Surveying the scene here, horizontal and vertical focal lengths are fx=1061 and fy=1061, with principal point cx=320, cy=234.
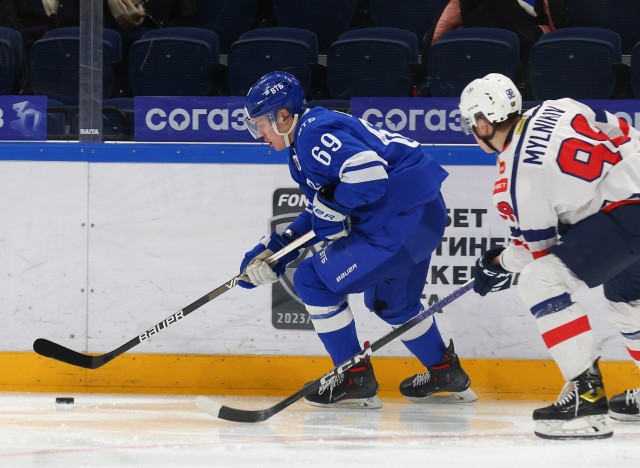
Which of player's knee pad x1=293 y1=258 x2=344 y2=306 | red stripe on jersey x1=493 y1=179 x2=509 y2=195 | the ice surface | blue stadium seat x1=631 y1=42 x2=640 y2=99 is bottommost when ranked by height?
the ice surface

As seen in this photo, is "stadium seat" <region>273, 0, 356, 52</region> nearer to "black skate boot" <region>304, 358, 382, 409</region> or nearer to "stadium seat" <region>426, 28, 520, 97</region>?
"stadium seat" <region>426, 28, 520, 97</region>

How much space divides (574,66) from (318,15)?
1210 mm

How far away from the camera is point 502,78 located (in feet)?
10.7

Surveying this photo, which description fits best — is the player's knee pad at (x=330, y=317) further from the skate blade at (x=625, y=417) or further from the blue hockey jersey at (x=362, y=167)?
the skate blade at (x=625, y=417)

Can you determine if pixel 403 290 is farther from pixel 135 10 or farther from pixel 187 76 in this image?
pixel 135 10

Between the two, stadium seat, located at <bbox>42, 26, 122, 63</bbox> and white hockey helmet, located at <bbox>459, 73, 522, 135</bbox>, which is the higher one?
stadium seat, located at <bbox>42, 26, 122, 63</bbox>

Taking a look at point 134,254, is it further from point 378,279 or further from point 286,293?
point 378,279

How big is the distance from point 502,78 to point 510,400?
1.34 metres

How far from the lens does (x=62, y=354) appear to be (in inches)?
156

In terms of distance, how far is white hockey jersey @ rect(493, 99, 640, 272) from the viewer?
309cm

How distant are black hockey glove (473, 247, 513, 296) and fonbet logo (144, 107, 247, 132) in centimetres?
115

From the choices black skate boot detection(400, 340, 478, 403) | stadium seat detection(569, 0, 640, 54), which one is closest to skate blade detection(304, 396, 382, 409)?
black skate boot detection(400, 340, 478, 403)

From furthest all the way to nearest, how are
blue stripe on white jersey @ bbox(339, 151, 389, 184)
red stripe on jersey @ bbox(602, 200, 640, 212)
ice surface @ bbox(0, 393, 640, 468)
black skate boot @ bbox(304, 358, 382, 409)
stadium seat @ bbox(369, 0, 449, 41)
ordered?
stadium seat @ bbox(369, 0, 449, 41) < black skate boot @ bbox(304, 358, 382, 409) < blue stripe on white jersey @ bbox(339, 151, 389, 184) < red stripe on jersey @ bbox(602, 200, 640, 212) < ice surface @ bbox(0, 393, 640, 468)

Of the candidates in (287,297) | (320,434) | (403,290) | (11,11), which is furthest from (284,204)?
(11,11)
